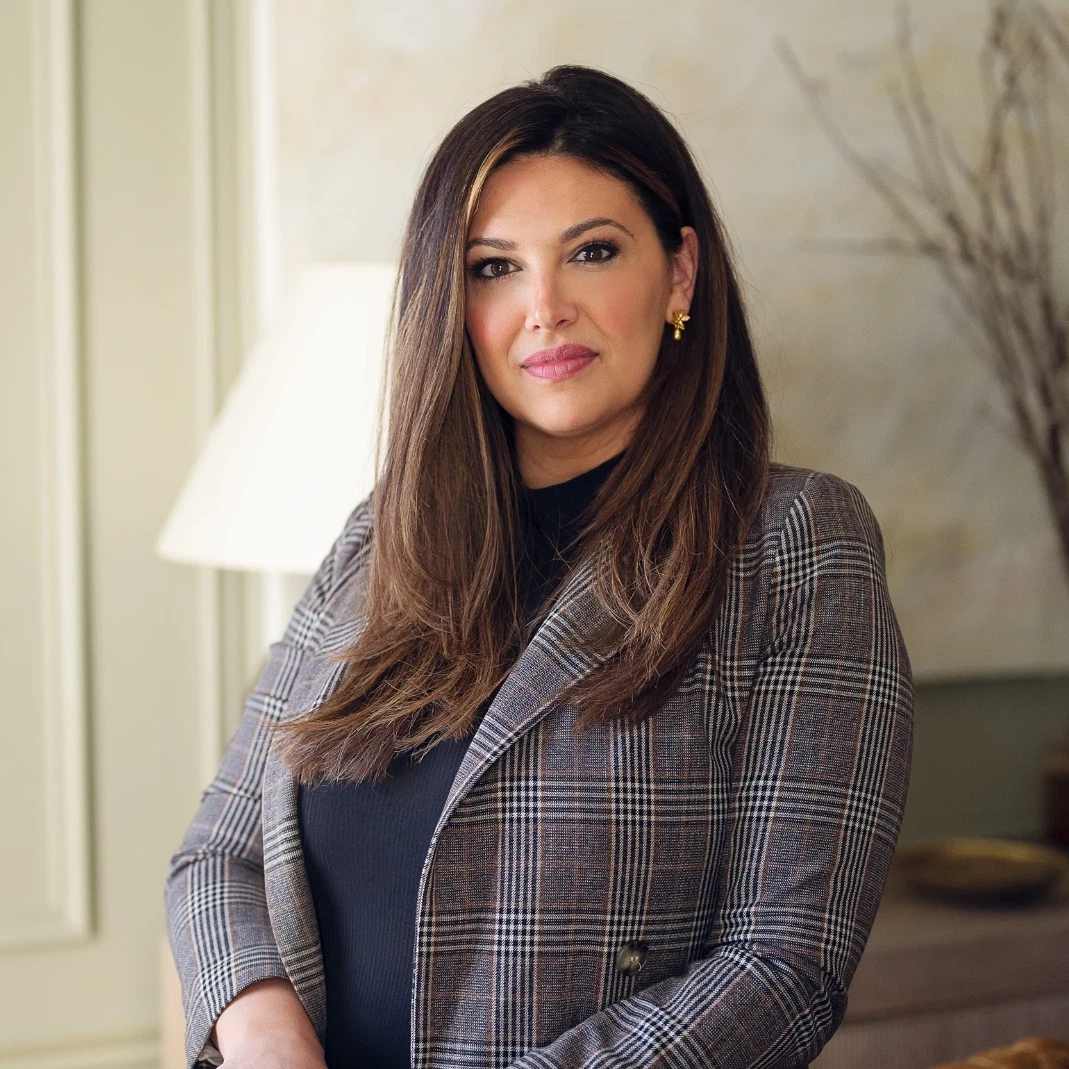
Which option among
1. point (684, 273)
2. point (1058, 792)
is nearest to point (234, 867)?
point (684, 273)

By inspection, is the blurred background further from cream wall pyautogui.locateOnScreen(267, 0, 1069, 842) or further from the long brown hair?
the long brown hair

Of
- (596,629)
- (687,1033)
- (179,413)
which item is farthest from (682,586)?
(179,413)

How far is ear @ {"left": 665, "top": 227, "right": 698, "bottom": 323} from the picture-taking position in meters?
1.36

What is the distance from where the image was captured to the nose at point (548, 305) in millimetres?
1286

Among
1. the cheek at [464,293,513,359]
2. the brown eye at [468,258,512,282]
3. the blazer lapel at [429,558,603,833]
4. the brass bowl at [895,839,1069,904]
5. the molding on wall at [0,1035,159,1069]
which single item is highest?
the brown eye at [468,258,512,282]

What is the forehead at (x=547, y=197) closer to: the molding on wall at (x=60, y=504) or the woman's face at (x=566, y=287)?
the woman's face at (x=566, y=287)

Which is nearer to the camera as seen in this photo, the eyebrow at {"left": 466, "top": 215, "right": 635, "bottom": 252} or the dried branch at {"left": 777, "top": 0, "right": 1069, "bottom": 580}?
the eyebrow at {"left": 466, "top": 215, "right": 635, "bottom": 252}

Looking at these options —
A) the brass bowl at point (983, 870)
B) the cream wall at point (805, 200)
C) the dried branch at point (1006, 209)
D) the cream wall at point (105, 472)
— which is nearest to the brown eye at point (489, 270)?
the cream wall at point (805, 200)

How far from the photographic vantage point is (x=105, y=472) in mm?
2094

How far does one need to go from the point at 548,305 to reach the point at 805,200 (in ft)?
3.67

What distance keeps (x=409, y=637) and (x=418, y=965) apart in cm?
33

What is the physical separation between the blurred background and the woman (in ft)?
2.36

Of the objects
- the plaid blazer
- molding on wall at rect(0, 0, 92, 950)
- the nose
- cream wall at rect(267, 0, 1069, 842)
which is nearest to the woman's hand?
the plaid blazer

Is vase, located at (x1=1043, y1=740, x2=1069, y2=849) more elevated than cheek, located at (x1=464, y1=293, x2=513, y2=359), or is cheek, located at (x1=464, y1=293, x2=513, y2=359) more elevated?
cheek, located at (x1=464, y1=293, x2=513, y2=359)
